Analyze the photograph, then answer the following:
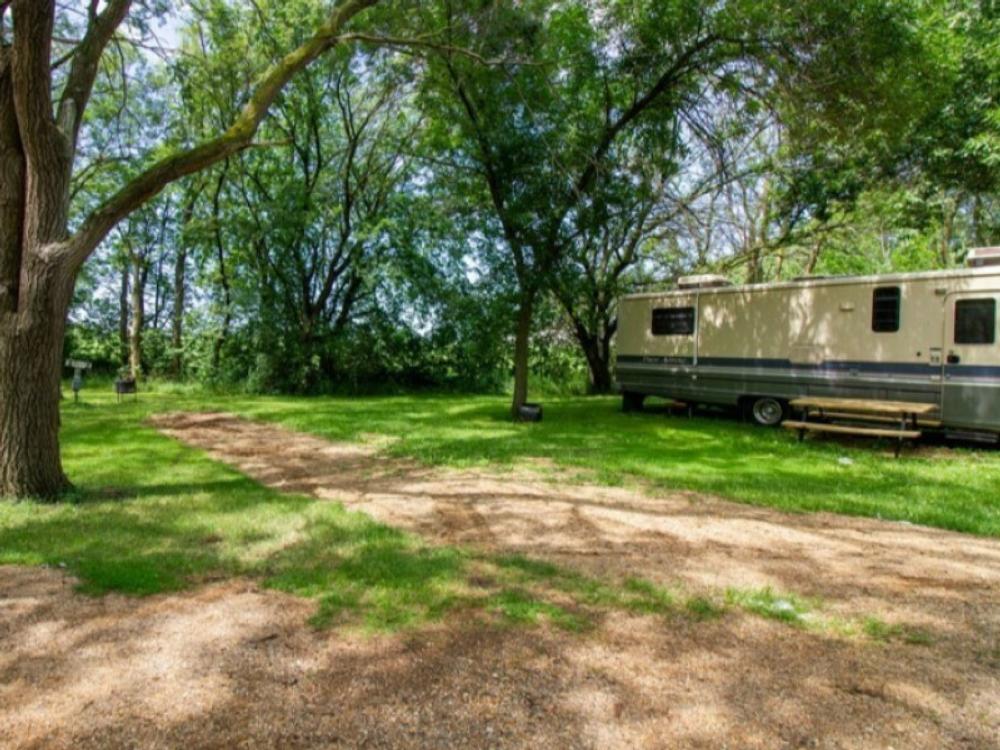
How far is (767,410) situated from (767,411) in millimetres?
20

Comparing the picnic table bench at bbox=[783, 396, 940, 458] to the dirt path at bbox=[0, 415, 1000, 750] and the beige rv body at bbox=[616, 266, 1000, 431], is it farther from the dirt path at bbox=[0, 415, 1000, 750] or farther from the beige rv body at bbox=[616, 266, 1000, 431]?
the dirt path at bbox=[0, 415, 1000, 750]

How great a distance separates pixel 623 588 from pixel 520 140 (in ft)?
28.9

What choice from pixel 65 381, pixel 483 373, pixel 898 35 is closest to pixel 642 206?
pixel 898 35

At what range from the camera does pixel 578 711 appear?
229cm

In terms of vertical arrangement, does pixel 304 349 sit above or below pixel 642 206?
below

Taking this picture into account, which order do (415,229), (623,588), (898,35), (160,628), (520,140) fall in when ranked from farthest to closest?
(415,229)
(520,140)
(898,35)
(623,588)
(160,628)

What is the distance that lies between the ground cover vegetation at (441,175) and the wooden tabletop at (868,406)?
394 centimetres

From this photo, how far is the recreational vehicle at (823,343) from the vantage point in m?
8.65

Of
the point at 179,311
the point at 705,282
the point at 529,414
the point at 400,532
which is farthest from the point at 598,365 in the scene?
the point at 179,311

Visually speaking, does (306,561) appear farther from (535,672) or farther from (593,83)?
(593,83)

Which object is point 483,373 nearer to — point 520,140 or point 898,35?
point 520,140

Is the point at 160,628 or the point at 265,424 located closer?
the point at 160,628

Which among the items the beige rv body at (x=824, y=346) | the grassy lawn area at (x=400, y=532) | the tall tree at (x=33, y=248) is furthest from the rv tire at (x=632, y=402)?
the tall tree at (x=33, y=248)

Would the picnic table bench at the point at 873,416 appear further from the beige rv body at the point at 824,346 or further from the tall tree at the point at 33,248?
the tall tree at the point at 33,248
